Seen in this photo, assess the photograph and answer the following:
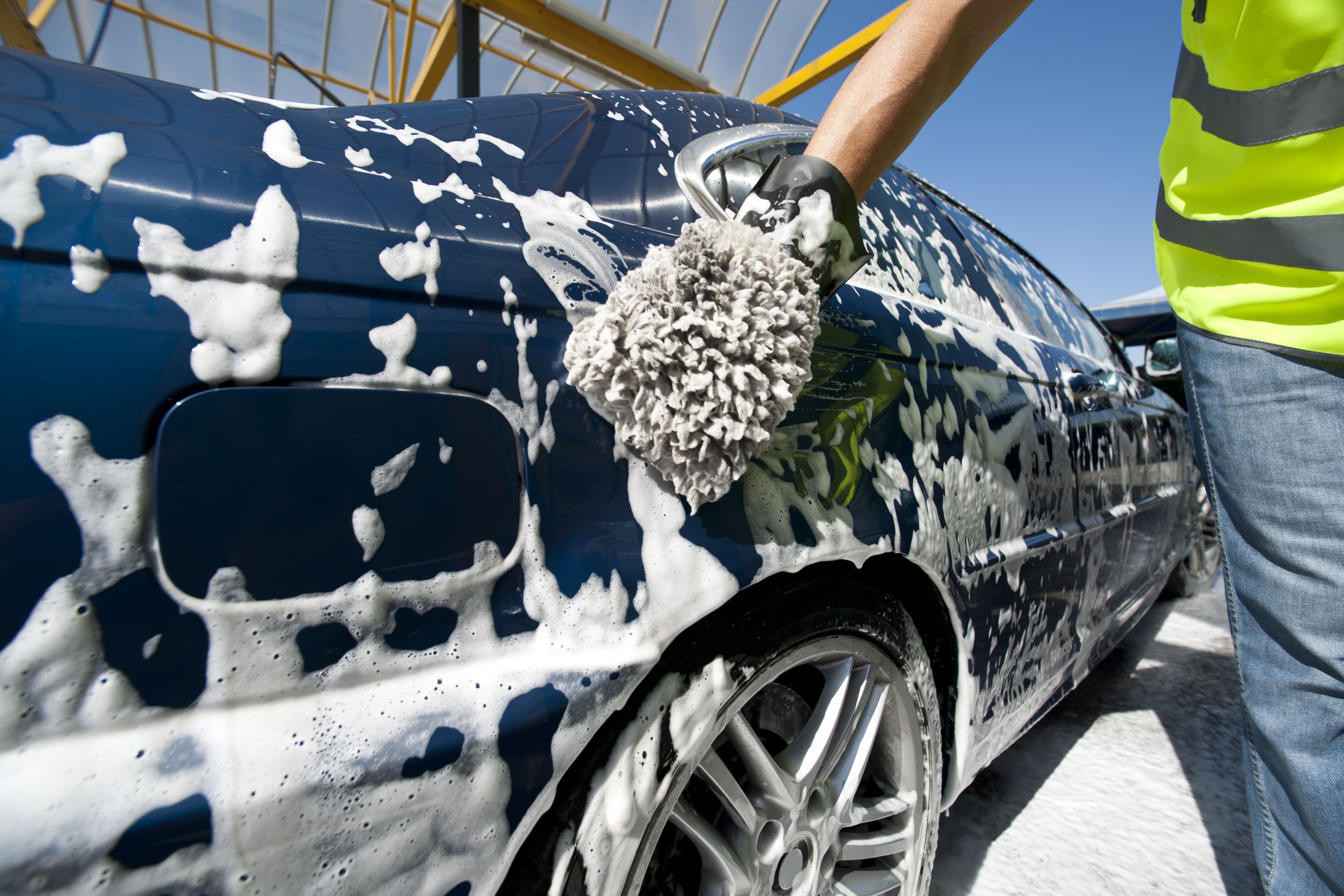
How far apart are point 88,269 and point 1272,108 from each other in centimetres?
134

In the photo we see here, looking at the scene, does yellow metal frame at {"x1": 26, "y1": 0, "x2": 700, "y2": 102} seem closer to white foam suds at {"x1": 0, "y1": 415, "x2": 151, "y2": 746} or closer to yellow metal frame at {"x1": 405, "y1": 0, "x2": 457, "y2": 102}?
yellow metal frame at {"x1": 405, "y1": 0, "x2": 457, "y2": 102}

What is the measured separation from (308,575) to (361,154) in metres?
0.46

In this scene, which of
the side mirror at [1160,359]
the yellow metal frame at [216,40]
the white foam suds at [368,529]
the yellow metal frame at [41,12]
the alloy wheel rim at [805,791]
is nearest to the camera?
the white foam suds at [368,529]

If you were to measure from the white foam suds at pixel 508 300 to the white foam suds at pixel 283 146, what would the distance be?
22cm

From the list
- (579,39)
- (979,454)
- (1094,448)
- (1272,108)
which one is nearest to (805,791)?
(979,454)

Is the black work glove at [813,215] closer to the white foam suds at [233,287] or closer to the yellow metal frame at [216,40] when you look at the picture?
the white foam suds at [233,287]

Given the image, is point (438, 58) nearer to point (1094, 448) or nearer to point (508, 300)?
point (1094, 448)

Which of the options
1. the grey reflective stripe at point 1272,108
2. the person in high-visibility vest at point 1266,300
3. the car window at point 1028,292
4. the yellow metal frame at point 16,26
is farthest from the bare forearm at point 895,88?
the yellow metal frame at point 16,26

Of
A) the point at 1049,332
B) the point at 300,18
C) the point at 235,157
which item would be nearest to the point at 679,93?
the point at 235,157

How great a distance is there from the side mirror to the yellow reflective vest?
9.67 feet

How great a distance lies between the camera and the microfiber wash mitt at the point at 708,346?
2.51 feet

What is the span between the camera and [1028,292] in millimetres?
2188

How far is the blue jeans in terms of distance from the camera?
34.9 inches

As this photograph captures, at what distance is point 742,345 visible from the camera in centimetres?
81
